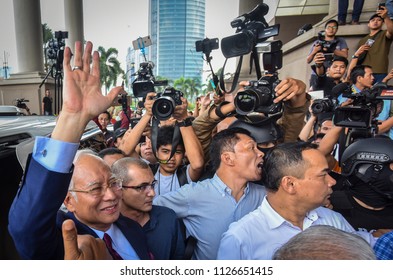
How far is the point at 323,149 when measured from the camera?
121cm

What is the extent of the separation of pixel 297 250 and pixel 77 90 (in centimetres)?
44

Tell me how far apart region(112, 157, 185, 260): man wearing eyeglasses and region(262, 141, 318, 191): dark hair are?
13.1 inches

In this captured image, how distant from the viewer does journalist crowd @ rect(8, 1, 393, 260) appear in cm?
48

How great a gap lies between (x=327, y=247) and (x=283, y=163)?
0.49 m

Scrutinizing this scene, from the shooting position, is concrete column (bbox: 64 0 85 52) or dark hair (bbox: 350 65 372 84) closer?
concrete column (bbox: 64 0 85 52)

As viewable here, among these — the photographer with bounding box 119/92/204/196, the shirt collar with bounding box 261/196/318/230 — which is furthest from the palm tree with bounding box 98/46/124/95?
the shirt collar with bounding box 261/196/318/230

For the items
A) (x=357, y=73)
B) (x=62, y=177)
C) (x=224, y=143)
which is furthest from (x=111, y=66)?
(x=357, y=73)

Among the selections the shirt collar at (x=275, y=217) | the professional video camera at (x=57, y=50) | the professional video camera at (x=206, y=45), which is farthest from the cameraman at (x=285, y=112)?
the professional video camera at (x=57, y=50)

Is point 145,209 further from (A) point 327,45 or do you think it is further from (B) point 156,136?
(A) point 327,45

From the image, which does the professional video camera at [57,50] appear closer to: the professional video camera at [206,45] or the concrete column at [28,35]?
the concrete column at [28,35]

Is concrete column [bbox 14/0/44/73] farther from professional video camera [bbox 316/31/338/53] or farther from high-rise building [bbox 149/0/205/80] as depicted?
professional video camera [bbox 316/31/338/53]

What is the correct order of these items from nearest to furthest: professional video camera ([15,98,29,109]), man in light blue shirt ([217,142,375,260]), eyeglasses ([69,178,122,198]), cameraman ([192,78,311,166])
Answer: eyeglasses ([69,178,122,198]) → man in light blue shirt ([217,142,375,260]) → cameraman ([192,78,311,166]) → professional video camera ([15,98,29,109])

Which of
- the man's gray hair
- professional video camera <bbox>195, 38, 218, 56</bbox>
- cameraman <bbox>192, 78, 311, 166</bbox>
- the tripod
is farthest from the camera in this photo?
the tripod

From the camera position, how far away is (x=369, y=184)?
41.9 inches
